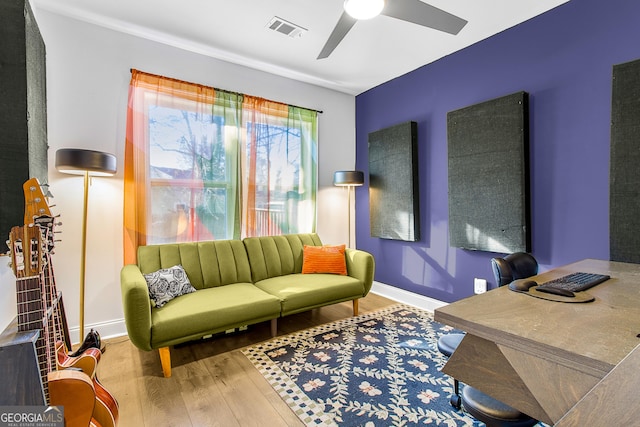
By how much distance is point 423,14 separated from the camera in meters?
1.97

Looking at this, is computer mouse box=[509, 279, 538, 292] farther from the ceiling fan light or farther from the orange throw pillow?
Answer: the orange throw pillow

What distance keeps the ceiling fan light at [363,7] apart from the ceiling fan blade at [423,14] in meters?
0.08

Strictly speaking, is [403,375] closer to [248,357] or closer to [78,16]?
[248,357]

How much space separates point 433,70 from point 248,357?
3.41 meters

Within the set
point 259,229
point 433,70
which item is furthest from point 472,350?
point 433,70

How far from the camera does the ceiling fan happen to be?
183 centimetres

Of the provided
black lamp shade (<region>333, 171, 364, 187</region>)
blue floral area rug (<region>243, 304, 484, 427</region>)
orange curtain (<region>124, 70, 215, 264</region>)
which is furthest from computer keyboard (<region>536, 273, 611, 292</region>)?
orange curtain (<region>124, 70, 215, 264</region>)

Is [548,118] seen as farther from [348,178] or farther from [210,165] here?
[210,165]

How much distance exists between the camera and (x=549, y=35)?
2.49 meters

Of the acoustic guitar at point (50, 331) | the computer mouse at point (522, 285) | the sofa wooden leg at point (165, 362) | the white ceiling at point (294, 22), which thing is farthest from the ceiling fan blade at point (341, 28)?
the sofa wooden leg at point (165, 362)

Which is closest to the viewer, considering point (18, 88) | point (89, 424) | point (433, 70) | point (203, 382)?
point (89, 424)

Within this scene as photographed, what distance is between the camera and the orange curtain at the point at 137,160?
8.98ft

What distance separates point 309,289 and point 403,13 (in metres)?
2.24

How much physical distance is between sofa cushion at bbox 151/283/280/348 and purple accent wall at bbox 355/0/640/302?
193cm
